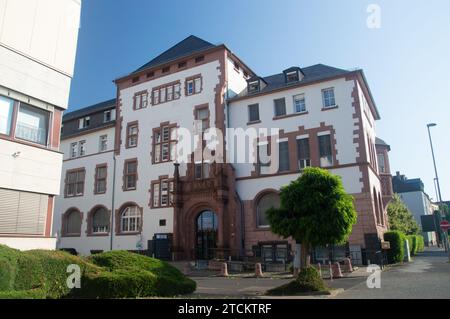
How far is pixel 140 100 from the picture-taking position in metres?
36.5

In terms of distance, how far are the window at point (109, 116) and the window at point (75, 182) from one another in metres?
5.73

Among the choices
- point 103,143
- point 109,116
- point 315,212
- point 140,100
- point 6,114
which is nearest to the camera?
point 6,114

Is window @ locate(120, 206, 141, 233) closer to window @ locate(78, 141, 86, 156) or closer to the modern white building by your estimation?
window @ locate(78, 141, 86, 156)

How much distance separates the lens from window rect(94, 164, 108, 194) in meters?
36.7

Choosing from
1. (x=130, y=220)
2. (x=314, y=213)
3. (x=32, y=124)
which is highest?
(x=32, y=124)

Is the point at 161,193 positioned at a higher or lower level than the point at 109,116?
lower

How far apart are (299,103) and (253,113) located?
3.84 meters

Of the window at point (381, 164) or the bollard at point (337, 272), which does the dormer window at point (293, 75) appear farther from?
the bollard at point (337, 272)

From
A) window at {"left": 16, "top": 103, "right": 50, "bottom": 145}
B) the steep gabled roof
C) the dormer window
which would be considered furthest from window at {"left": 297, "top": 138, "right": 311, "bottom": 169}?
window at {"left": 16, "top": 103, "right": 50, "bottom": 145}

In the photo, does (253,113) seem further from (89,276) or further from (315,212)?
(89,276)

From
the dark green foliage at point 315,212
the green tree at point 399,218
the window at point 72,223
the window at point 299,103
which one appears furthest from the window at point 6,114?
the green tree at point 399,218

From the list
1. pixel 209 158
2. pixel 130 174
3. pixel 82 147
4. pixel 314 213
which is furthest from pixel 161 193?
pixel 314 213

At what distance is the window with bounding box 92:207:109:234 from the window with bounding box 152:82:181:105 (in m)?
11.5

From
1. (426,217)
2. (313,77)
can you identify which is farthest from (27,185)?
(426,217)
